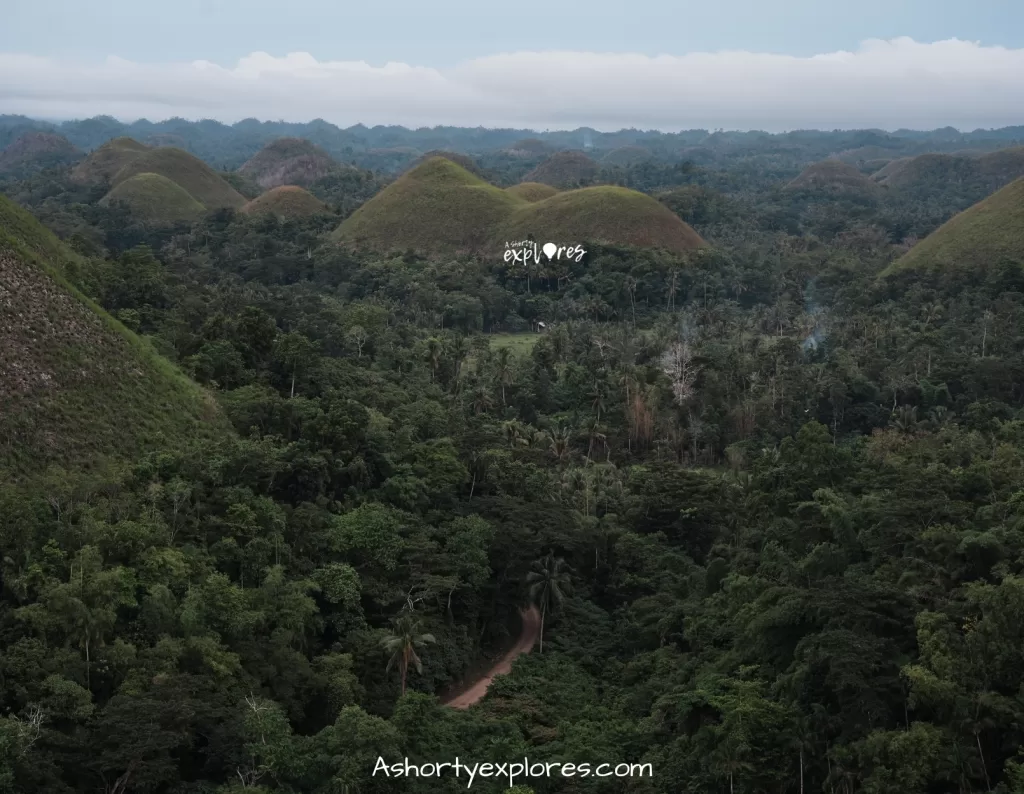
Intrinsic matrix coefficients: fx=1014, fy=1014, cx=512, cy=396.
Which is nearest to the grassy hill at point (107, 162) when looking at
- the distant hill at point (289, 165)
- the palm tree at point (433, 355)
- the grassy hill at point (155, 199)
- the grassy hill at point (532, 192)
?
the grassy hill at point (155, 199)

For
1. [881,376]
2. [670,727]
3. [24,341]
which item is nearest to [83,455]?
[24,341]

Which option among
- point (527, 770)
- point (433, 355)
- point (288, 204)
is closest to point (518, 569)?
point (527, 770)

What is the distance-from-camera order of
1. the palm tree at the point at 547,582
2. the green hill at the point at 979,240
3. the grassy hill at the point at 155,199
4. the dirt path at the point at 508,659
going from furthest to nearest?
the grassy hill at the point at 155,199
the green hill at the point at 979,240
the palm tree at the point at 547,582
the dirt path at the point at 508,659

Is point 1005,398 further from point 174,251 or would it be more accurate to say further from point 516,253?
point 174,251

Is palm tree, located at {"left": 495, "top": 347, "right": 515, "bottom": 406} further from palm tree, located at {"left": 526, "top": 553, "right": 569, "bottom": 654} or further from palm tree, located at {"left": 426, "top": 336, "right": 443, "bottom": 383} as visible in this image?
palm tree, located at {"left": 526, "top": 553, "right": 569, "bottom": 654}

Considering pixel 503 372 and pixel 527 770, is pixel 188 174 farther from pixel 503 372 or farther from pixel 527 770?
pixel 527 770

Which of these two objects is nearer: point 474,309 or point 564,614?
point 564,614

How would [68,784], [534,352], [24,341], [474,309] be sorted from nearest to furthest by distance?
1. [68,784]
2. [24,341]
3. [534,352]
4. [474,309]

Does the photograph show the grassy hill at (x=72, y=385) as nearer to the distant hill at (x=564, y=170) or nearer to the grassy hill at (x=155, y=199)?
the grassy hill at (x=155, y=199)
